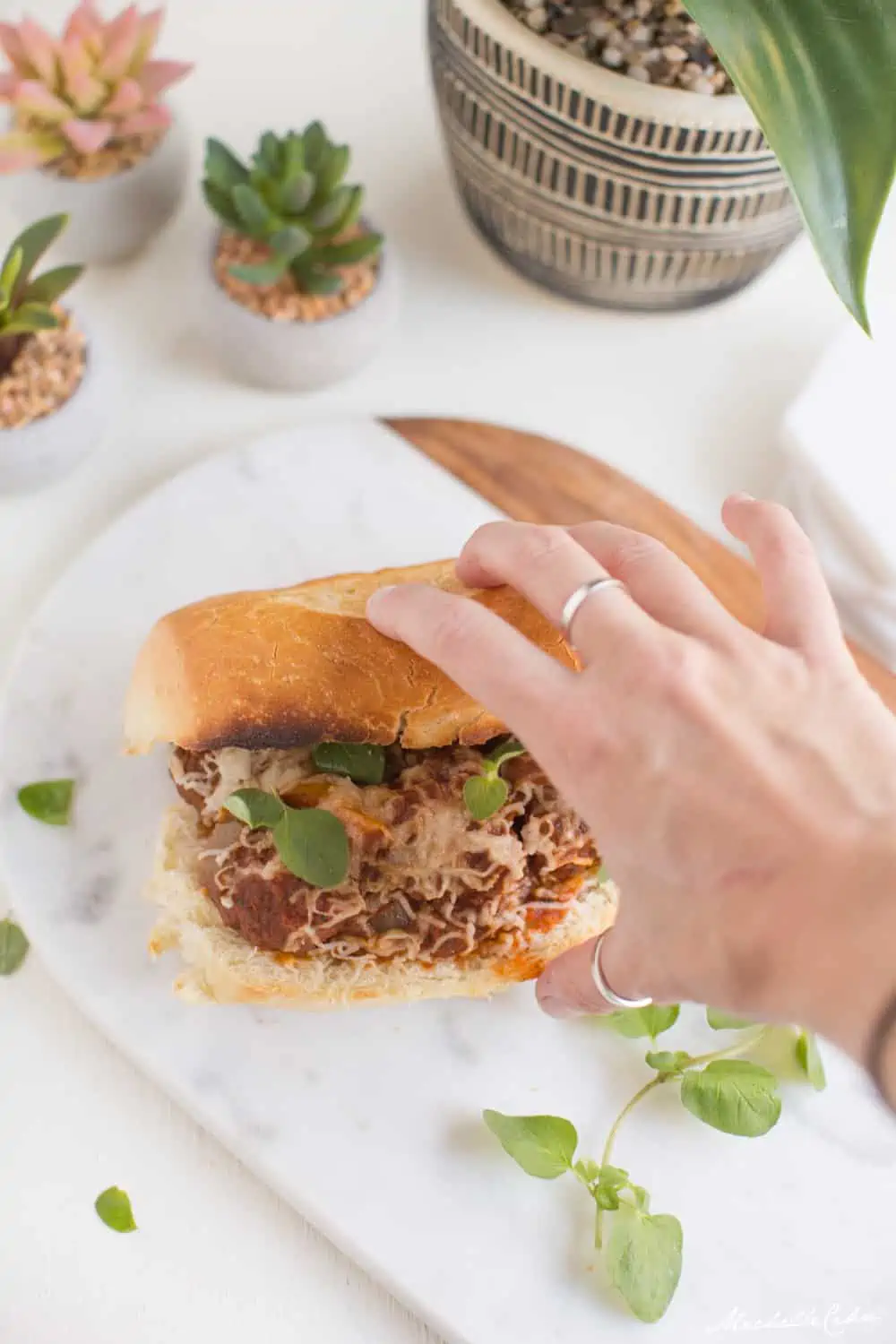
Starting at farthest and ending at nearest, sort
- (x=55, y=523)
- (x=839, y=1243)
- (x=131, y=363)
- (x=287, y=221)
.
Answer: (x=131, y=363) < (x=55, y=523) < (x=287, y=221) < (x=839, y=1243)

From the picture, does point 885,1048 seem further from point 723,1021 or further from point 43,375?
point 43,375

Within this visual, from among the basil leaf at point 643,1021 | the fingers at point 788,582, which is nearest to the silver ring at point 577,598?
the fingers at point 788,582

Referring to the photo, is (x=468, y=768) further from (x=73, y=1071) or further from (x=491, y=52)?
(x=491, y=52)

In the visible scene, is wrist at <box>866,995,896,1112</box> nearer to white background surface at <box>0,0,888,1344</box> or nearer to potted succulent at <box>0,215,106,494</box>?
white background surface at <box>0,0,888,1344</box>

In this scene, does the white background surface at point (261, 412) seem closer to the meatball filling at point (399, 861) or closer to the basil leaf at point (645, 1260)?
the basil leaf at point (645, 1260)

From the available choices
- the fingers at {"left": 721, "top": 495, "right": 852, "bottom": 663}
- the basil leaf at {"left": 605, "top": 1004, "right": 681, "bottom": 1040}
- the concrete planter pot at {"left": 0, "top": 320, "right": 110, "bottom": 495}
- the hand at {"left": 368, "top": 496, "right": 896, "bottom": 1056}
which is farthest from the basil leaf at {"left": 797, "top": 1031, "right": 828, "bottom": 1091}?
the concrete planter pot at {"left": 0, "top": 320, "right": 110, "bottom": 495}

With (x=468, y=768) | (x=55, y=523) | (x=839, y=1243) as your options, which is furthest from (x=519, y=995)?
(x=55, y=523)
